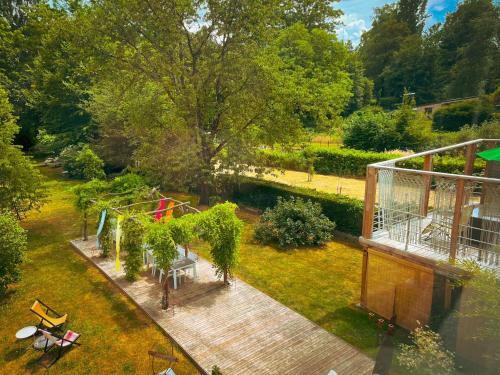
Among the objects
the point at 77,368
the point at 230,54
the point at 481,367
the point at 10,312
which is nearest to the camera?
the point at 481,367

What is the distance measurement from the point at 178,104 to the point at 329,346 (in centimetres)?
1339

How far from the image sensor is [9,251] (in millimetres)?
9273

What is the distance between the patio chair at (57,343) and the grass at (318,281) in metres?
4.84

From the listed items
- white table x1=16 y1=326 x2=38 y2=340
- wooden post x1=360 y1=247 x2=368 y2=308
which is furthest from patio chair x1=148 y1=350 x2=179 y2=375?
wooden post x1=360 y1=247 x2=368 y2=308

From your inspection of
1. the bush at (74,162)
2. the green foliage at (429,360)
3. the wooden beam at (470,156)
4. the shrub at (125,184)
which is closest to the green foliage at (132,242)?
the shrub at (125,184)

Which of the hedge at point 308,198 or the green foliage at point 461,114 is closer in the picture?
the hedge at point 308,198

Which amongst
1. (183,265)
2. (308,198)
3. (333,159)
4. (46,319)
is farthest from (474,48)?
(46,319)

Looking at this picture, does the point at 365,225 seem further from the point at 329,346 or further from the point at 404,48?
the point at 404,48

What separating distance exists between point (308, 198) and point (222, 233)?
6.95 metres

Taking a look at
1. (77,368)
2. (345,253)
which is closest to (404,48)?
(345,253)

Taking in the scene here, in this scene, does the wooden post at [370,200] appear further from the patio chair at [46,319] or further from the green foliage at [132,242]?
the patio chair at [46,319]

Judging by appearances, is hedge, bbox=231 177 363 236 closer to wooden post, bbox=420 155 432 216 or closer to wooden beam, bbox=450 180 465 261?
wooden post, bbox=420 155 432 216

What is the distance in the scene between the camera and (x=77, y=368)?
6840 mm

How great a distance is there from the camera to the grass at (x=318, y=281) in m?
8.09
